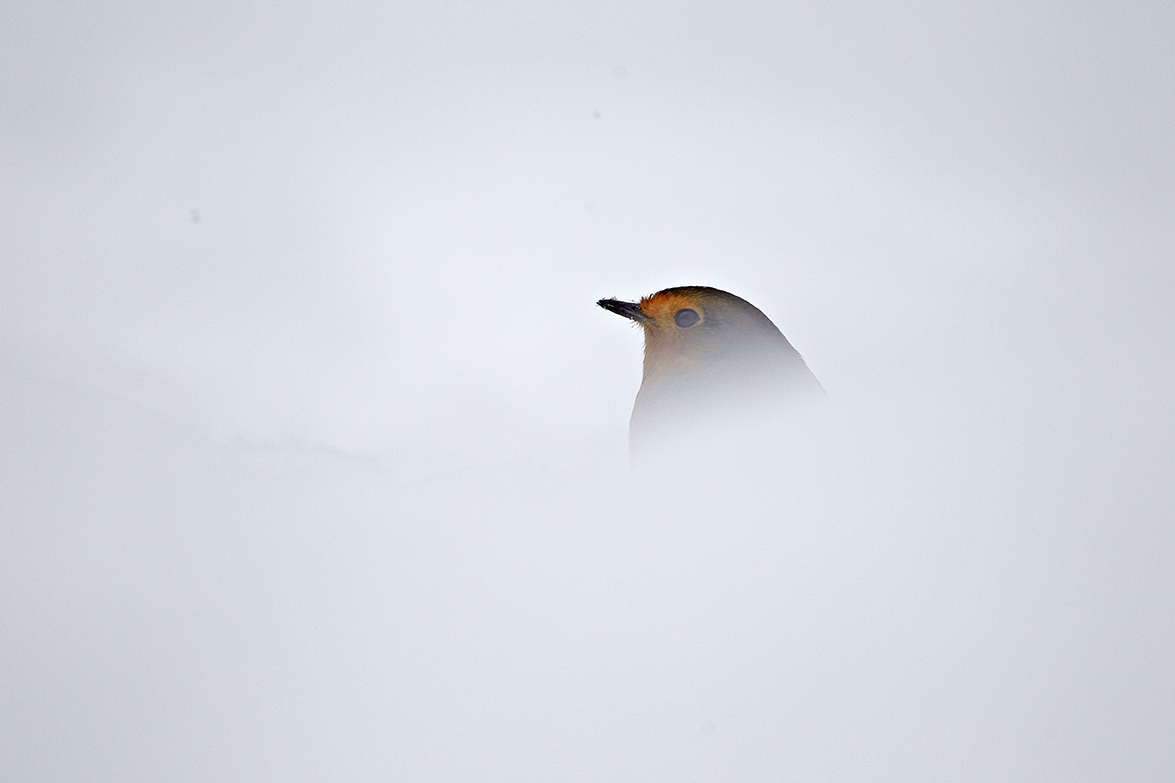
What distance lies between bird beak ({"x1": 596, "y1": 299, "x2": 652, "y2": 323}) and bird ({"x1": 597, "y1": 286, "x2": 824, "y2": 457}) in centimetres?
3

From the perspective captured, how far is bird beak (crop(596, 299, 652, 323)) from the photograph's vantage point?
3082mm

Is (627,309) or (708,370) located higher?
(627,309)

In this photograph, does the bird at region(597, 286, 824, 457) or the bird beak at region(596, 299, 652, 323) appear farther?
the bird beak at region(596, 299, 652, 323)

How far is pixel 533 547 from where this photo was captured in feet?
6.33

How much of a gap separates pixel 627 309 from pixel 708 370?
393 millimetres

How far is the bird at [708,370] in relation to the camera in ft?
9.18

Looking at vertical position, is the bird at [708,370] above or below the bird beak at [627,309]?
below

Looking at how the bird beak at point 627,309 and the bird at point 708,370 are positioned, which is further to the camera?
the bird beak at point 627,309

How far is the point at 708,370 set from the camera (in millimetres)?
2896

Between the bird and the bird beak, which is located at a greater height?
the bird beak

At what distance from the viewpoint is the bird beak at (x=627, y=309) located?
10.1 ft

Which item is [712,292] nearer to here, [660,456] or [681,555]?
[660,456]

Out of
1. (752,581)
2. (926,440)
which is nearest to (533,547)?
(752,581)

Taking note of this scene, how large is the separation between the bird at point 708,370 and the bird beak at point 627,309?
0.03 metres
